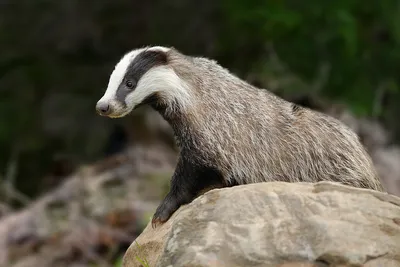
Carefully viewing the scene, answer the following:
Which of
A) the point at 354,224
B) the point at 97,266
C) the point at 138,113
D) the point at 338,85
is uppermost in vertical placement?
the point at 354,224

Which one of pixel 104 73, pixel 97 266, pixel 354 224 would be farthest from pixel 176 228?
pixel 104 73

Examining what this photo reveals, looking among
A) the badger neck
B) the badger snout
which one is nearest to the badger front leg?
the badger neck

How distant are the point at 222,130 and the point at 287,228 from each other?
1231 mm

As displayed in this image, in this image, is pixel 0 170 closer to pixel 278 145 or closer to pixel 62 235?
pixel 62 235

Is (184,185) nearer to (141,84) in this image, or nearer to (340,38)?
(141,84)

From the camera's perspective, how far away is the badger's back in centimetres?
582

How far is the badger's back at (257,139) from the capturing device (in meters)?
5.82

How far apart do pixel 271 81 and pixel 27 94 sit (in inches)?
157

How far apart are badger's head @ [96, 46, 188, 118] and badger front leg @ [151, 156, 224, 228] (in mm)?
483

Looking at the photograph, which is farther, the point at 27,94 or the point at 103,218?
the point at 27,94

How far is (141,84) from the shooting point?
568 centimetres

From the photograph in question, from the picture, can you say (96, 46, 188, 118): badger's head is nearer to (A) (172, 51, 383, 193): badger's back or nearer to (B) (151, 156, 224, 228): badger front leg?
(A) (172, 51, 383, 193): badger's back

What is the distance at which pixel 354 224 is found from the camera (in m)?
4.85

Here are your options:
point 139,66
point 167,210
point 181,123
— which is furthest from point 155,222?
point 139,66
